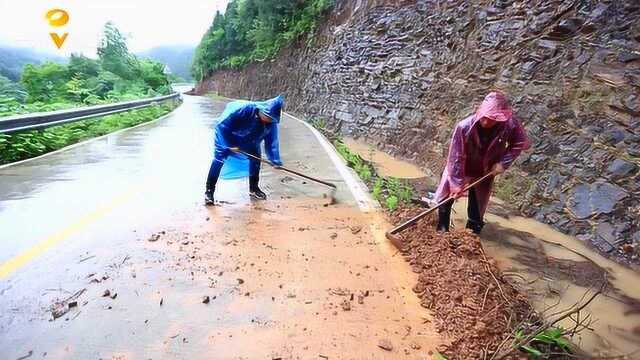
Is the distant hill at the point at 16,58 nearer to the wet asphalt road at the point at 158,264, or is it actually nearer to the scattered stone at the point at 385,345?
the wet asphalt road at the point at 158,264

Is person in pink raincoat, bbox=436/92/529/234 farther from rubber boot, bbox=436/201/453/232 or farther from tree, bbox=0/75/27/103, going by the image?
tree, bbox=0/75/27/103

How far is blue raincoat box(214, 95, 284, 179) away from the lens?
620cm

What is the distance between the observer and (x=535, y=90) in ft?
23.1

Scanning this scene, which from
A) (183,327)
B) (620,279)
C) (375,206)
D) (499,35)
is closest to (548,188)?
(620,279)

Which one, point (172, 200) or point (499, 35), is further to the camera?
point (499, 35)

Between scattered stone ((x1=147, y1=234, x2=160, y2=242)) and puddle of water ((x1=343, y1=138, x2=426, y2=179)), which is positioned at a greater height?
scattered stone ((x1=147, y1=234, x2=160, y2=242))

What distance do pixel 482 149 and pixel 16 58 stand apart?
26109 millimetres

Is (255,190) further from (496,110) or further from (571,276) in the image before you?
(571,276)

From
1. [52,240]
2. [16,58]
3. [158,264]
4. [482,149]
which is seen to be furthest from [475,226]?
[16,58]

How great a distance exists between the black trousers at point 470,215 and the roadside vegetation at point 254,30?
708 inches

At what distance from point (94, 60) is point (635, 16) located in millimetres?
24175

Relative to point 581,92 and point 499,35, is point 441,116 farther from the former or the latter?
point 581,92

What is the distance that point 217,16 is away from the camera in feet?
142

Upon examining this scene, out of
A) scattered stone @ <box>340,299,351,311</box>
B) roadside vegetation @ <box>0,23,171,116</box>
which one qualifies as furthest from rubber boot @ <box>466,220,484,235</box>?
roadside vegetation @ <box>0,23,171,116</box>
